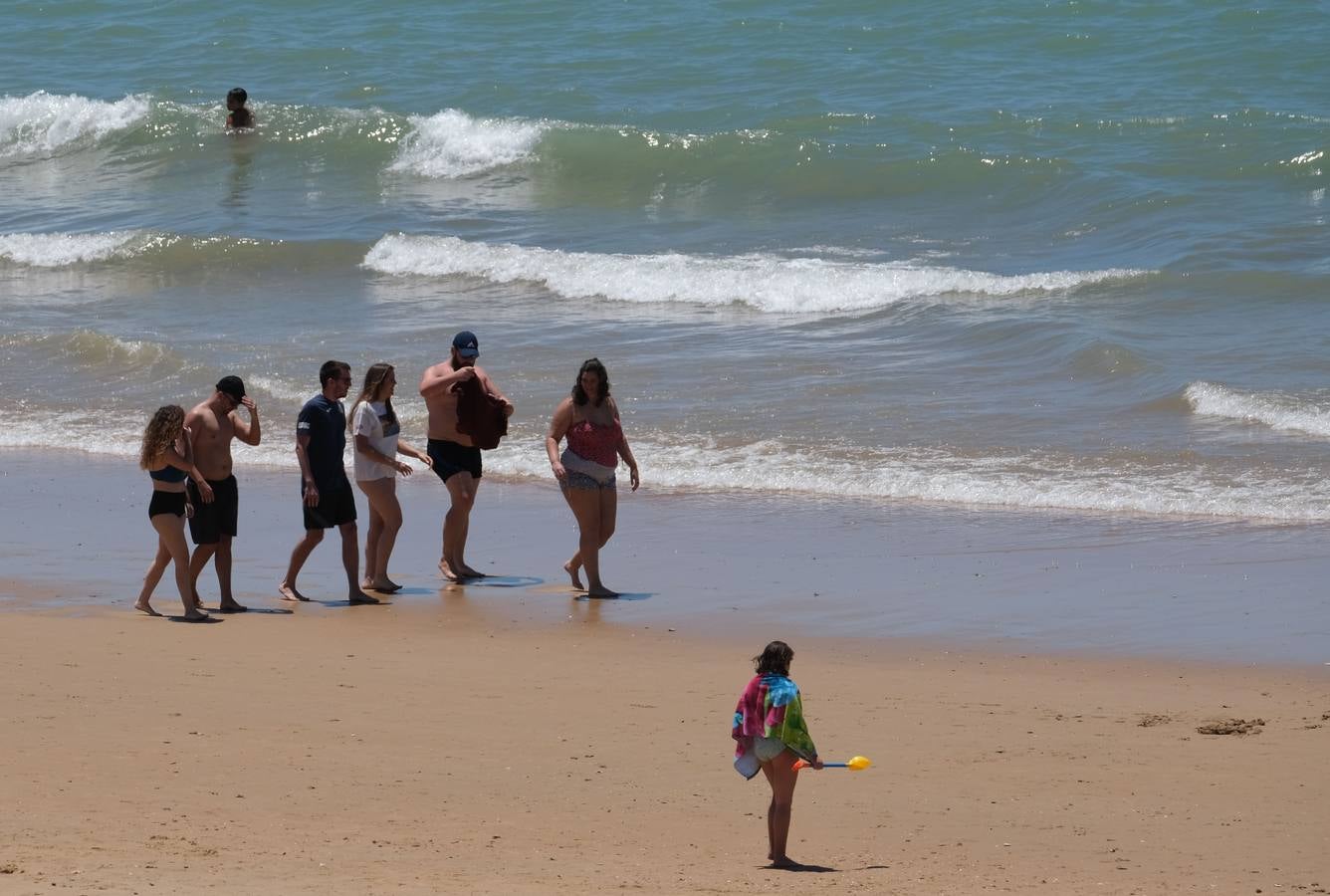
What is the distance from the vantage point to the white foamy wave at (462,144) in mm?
25609

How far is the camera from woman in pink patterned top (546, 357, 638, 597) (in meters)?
9.50

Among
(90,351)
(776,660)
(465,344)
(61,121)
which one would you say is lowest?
(776,660)

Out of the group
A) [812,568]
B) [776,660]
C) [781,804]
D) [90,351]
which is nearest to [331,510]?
[812,568]

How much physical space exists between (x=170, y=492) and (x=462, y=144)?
1774cm

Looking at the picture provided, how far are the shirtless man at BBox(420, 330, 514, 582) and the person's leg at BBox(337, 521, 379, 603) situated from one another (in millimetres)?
593

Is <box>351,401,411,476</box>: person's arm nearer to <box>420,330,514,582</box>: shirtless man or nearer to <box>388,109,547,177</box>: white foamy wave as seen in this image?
<box>420,330,514,582</box>: shirtless man

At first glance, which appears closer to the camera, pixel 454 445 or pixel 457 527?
pixel 457 527

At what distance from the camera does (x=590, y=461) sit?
9.56 metres

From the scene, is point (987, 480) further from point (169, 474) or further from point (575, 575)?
point (169, 474)

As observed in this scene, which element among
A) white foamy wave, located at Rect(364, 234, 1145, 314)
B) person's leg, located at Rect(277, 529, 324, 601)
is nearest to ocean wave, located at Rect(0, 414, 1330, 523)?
person's leg, located at Rect(277, 529, 324, 601)

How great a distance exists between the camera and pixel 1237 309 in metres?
16.7

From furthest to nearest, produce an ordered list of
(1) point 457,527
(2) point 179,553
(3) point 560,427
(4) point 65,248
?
1. (4) point 65,248
2. (1) point 457,527
3. (3) point 560,427
4. (2) point 179,553

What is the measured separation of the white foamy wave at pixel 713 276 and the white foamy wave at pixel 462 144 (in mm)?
4613

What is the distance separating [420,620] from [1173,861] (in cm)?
434
